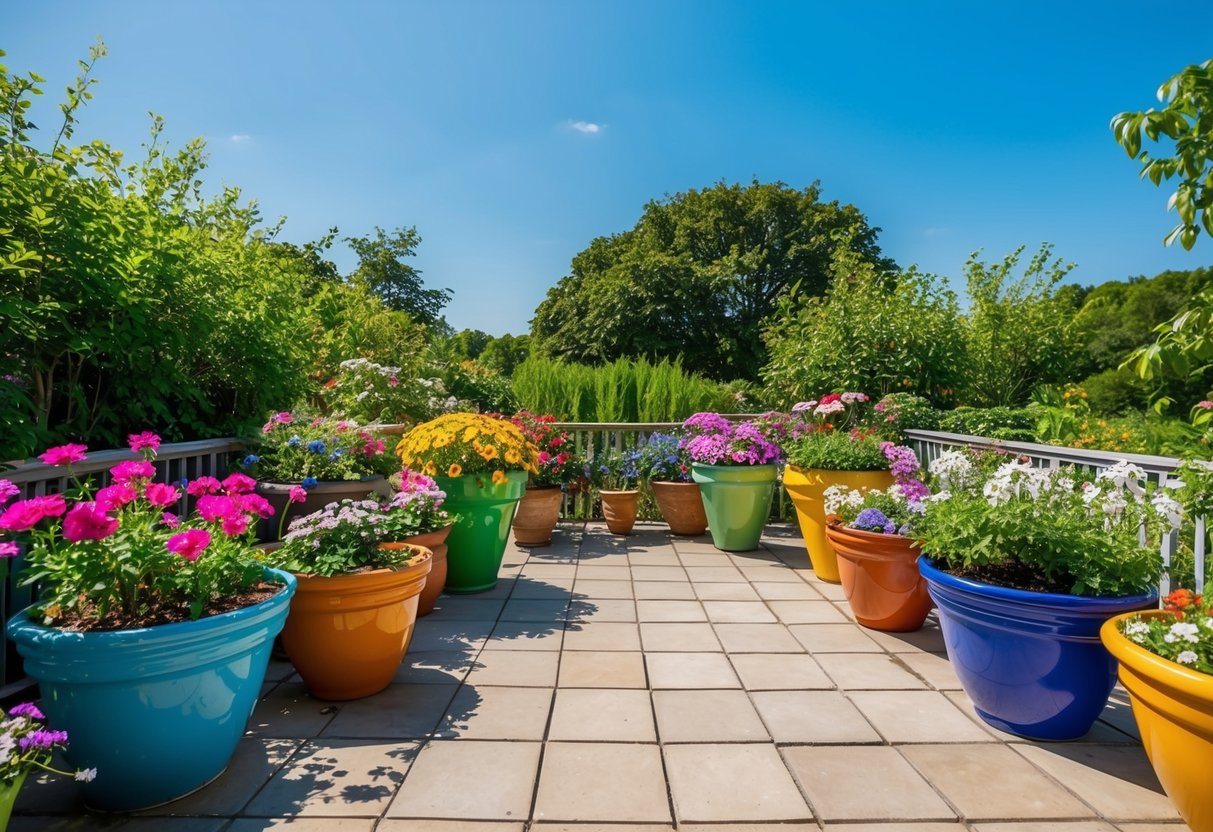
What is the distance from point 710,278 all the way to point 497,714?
18640 millimetres

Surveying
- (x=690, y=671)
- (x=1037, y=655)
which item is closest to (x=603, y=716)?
(x=690, y=671)

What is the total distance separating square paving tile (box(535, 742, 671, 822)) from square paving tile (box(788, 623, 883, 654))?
1239mm

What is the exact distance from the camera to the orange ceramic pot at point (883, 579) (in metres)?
2.79

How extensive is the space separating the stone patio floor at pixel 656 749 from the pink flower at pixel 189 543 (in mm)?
679

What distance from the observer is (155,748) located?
1.49 meters

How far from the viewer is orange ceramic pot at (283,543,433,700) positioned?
2.09m

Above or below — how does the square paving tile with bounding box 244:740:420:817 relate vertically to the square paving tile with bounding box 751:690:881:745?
below

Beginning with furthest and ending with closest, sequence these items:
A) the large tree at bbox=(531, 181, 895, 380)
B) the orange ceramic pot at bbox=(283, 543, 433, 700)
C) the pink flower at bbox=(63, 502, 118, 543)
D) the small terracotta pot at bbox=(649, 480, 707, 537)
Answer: the large tree at bbox=(531, 181, 895, 380) → the small terracotta pot at bbox=(649, 480, 707, 537) → the orange ceramic pot at bbox=(283, 543, 433, 700) → the pink flower at bbox=(63, 502, 118, 543)

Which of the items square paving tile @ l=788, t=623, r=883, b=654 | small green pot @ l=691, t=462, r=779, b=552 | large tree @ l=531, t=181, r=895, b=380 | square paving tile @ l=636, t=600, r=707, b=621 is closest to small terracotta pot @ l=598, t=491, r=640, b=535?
small green pot @ l=691, t=462, r=779, b=552

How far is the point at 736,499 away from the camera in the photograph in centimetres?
448

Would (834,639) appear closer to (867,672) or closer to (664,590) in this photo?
(867,672)

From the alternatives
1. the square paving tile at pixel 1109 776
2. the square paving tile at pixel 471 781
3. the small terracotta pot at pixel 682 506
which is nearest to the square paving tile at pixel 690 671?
the square paving tile at pixel 471 781

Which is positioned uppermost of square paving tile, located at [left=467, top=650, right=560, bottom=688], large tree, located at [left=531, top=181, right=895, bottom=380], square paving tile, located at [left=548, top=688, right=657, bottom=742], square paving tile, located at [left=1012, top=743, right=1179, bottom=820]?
large tree, located at [left=531, top=181, right=895, bottom=380]

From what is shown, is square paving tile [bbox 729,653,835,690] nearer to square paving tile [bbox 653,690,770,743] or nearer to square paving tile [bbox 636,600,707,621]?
square paving tile [bbox 653,690,770,743]
